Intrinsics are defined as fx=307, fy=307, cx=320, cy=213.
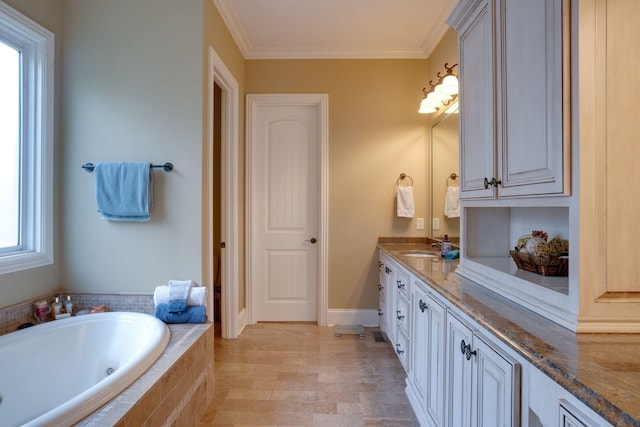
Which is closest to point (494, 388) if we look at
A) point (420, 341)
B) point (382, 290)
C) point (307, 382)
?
point (420, 341)

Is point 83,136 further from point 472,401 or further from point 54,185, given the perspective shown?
point 472,401

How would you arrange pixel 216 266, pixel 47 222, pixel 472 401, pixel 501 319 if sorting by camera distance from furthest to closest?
pixel 216 266 < pixel 47 222 < pixel 472 401 < pixel 501 319

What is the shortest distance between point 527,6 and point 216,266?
327 centimetres

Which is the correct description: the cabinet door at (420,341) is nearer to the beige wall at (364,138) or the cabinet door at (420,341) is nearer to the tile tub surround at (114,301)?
the beige wall at (364,138)

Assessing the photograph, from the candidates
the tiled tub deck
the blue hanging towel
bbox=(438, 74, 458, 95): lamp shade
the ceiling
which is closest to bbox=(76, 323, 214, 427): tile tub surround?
the tiled tub deck

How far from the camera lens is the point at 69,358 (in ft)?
5.42

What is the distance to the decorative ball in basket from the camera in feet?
3.92

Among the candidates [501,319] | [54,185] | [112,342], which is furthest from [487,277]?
[54,185]

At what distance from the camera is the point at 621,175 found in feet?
2.83

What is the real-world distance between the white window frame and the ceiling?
117 cm

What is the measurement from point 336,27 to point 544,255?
8.18 feet

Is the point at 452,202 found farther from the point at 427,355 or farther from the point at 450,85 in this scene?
the point at 427,355

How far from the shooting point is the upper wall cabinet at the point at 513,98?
0.93 metres

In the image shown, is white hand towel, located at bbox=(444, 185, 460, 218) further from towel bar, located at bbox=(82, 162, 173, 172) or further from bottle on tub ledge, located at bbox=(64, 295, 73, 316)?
bottle on tub ledge, located at bbox=(64, 295, 73, 316)
